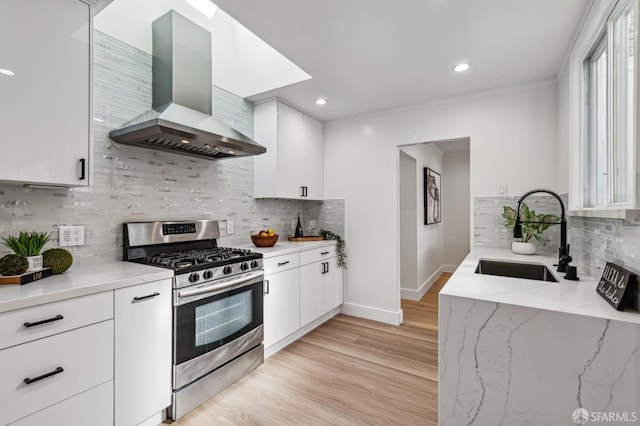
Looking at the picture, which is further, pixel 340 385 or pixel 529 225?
pixel 529 225

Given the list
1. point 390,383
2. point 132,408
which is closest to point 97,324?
point 132,408

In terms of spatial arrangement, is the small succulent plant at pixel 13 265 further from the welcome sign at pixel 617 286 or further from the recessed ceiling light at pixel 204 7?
the welcome sign at pixel 617 286

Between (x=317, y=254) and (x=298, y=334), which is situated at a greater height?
(x=317, y=254)

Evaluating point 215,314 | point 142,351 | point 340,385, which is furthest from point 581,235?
point 142,351

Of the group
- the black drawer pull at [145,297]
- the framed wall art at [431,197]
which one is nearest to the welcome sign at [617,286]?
the black drawer pull at [145,297]

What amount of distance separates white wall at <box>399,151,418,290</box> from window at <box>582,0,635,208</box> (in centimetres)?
240

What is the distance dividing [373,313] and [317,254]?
3.32 ft

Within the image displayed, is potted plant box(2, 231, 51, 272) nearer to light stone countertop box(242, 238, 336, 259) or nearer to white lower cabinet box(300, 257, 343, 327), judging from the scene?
light stone countertop box(242, 238, 336, 259)

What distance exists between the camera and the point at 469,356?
1174 mm

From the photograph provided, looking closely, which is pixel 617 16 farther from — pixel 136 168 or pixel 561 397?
pixel 136 168

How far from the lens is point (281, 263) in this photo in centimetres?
267

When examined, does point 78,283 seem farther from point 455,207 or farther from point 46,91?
point 455,207

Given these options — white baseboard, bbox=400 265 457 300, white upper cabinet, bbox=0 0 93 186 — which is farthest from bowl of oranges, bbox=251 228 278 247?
white baseboard, bbox=400 265 457 300

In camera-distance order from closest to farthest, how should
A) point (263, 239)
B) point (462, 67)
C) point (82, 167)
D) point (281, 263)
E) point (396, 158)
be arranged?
point (82, 167) → point (462, 67) → point (281, 263) → point (263, 239) → point (396, 158)
